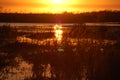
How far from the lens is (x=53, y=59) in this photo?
1155cm

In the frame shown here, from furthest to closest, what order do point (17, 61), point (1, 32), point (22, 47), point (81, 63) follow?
1. point (1, 32)
2. point (22, 47)
3. point (17, 61)
4. point (81, 63)

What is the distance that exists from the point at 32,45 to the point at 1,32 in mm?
6634

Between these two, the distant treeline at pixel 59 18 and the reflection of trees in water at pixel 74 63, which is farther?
the distant treeline at pixel 59 18

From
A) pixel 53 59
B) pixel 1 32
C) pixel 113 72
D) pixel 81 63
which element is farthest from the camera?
pixel 1 32

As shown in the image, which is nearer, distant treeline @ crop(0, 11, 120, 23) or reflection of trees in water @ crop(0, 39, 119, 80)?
reflection of trees in water @ crop(0, 39, 119, 80)

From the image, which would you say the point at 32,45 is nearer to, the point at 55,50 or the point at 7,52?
the point at 7,52

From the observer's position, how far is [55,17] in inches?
2349

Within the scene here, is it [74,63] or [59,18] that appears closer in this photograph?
[74,63]

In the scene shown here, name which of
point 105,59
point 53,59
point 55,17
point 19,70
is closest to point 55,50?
point 53,59

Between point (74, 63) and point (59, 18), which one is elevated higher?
point (59, 18)

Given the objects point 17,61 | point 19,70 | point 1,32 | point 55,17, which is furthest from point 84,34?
point 55,17

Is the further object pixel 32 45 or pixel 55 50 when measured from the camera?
pixel 32 45

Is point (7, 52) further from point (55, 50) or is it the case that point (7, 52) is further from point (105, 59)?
point (105, 59)

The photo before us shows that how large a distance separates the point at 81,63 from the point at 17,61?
2615 mm
